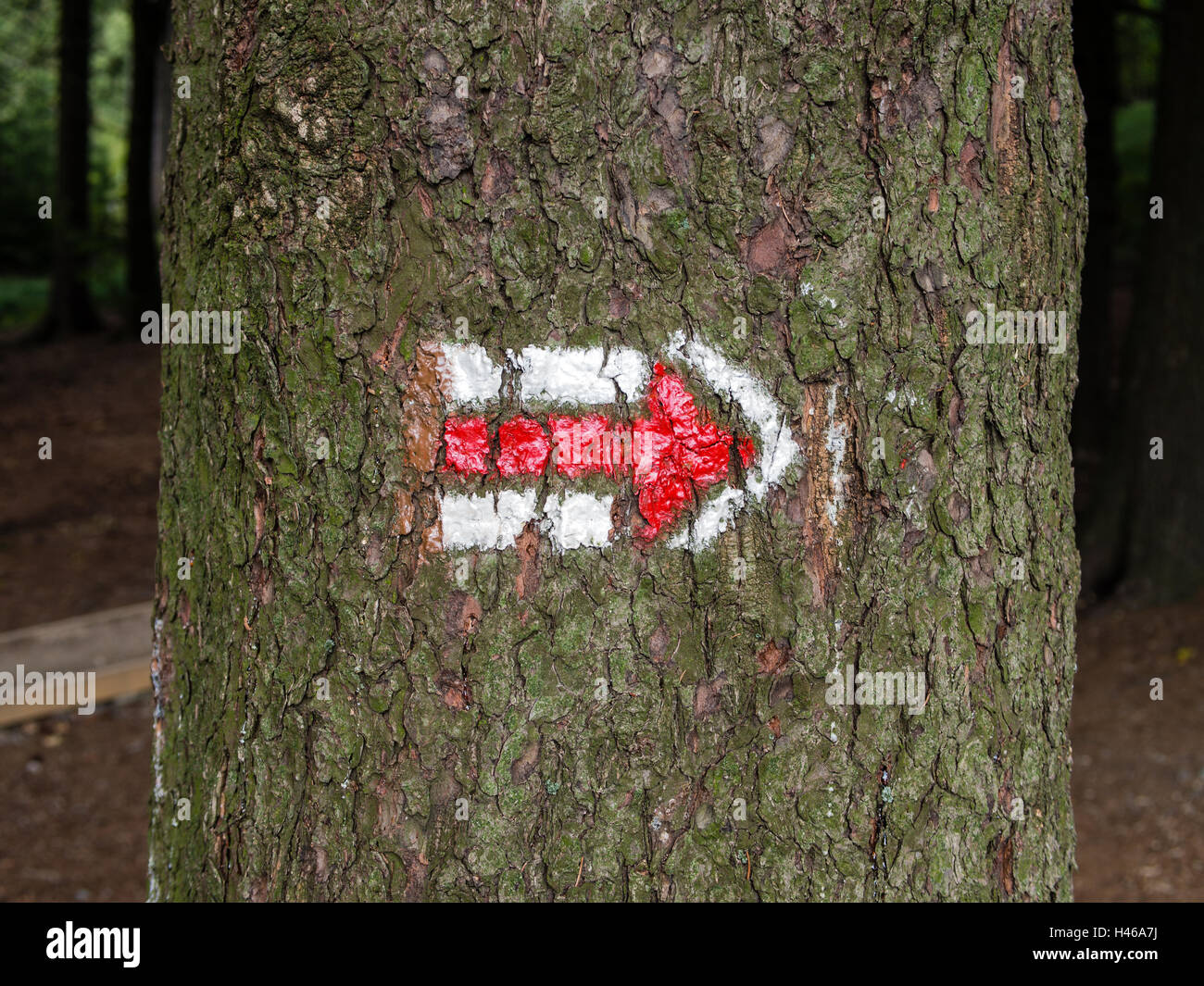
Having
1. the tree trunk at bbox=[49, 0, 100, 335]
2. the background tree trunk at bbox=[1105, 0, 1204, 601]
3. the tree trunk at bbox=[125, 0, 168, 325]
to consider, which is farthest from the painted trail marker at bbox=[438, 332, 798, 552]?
the tree trunk at bbox=[49, 0, 100, 335]

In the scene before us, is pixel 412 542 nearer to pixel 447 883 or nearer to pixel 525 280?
pixel 525 280

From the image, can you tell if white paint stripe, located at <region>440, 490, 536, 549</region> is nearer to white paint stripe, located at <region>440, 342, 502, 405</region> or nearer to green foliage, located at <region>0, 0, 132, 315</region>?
white paint stripe, located at <region>440, 342, 502, 405</region>

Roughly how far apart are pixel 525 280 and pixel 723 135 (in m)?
0.34

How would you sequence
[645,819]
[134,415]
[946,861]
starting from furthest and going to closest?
1. [134,415]
2. [946,861]
3. [645,819]

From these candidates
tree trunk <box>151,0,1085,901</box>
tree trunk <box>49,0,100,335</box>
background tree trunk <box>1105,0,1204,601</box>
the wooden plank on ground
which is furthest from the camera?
tree trunk <box>49,0,100,335</box>

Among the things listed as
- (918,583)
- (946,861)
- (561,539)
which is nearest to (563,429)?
(561,539)

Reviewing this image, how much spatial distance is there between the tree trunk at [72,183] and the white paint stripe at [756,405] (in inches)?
567

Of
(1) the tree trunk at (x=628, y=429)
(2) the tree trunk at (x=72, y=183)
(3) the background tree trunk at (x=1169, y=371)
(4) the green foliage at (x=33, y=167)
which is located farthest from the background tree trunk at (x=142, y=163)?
(1) the tree trunk at (x=628, y=429)

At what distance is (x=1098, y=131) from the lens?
866 cm

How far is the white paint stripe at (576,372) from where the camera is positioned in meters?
1.44

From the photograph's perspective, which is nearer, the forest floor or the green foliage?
the forest floor

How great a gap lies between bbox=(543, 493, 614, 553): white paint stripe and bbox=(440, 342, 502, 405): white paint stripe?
180 millimetres

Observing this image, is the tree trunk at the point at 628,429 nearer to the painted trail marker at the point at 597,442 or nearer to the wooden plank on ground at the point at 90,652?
the painted trail marker at the point at 597,442

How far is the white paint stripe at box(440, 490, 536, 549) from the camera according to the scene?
4.82 feet
